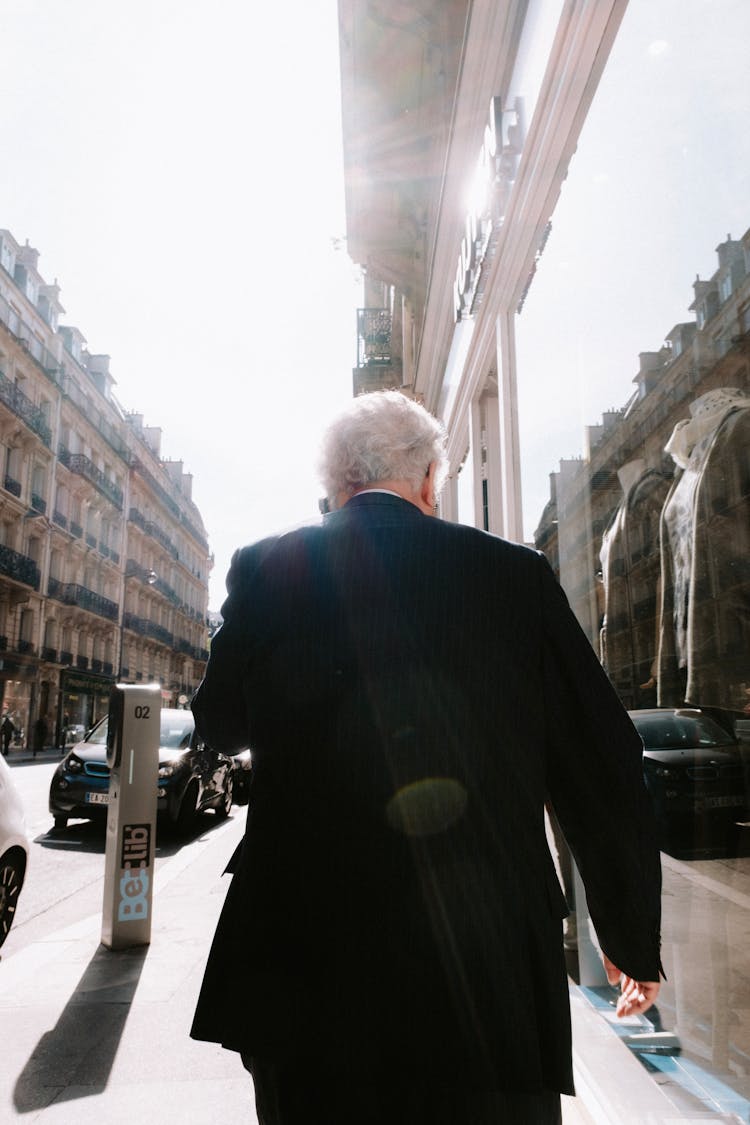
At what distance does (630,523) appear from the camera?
2832mm

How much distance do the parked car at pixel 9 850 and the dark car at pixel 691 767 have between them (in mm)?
3586

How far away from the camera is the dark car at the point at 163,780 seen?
9.70 meters

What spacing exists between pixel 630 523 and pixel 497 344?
2.52m

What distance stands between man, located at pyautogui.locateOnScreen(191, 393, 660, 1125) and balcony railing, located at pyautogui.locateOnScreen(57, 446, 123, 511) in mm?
42759

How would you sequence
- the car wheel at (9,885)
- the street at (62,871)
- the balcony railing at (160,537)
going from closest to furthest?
the car wheel at (9,885)
the street at (62,871)
the balcony railing at (160,537)

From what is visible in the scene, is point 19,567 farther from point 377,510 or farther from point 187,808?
point 377,510

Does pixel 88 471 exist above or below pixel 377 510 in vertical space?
→ above

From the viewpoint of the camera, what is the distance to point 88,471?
42906 mm

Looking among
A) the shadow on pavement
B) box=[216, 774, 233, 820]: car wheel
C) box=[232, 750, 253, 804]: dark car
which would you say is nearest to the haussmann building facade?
box=[232, 750, 253, 804]: dark car

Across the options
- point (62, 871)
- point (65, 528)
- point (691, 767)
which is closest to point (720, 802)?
point (691, 767)

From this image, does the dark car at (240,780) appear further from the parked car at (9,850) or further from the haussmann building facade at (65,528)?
the haussmann building facade at (65,528)

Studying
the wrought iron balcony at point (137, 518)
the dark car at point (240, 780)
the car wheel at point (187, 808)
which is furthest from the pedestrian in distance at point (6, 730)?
the wrought iron balcony at point (137, 518)

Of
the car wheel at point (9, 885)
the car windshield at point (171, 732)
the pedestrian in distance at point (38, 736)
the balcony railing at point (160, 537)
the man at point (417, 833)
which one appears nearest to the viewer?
the man at point (417, 833)

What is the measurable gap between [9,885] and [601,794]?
4.37 meters
